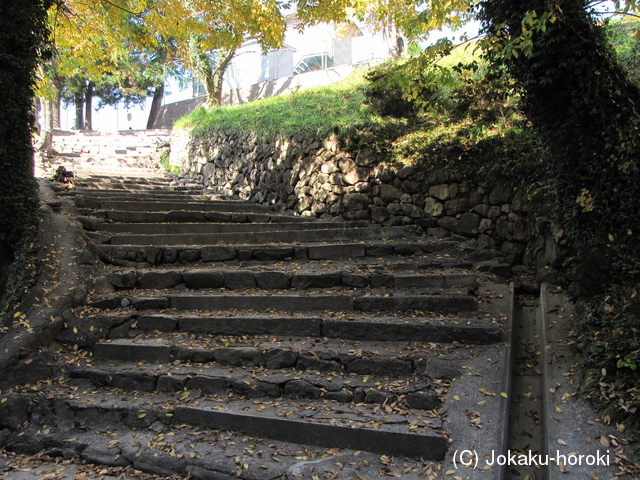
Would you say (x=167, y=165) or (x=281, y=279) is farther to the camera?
(x=167, y=165)

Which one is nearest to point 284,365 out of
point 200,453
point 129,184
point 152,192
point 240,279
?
point 200,453

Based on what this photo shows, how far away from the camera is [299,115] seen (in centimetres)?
924

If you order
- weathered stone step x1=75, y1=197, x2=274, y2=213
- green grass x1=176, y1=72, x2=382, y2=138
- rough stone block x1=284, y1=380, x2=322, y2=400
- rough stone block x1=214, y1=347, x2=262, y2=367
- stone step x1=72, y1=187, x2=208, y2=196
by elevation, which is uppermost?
green grass x1=176, y1=72, x2=382, y2=138

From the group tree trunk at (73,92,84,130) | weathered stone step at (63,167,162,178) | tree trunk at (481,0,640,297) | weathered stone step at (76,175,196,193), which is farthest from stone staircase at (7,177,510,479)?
tree trunk at (73,92,84,130)

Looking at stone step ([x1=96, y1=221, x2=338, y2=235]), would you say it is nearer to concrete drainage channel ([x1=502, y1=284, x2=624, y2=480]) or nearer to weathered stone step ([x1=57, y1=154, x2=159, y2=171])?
concrete drainage channel ([x1=502, y1=284, x2=624, y2=480])

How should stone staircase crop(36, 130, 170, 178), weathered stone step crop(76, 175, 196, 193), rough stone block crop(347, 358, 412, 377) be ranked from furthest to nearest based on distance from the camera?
stone staircase crop(36, 130, 170, 178) < weathered stone step crop(76, 175, 196, 193) < rough stone block crop(347, 358, 412, 377)

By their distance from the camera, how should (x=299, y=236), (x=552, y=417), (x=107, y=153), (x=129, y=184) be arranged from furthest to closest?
(x=107, y=153) < (x=129, y=184) < (x=299, y=236) < (x=552, y=417)

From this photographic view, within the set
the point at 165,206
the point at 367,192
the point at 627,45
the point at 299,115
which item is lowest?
the point at 165,206

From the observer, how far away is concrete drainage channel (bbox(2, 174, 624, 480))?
115 inches

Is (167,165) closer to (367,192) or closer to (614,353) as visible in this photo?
(367,192)

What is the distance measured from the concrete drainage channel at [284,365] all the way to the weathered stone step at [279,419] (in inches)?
0.5

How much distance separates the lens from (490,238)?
A: 5906 mm

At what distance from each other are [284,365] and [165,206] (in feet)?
16.3

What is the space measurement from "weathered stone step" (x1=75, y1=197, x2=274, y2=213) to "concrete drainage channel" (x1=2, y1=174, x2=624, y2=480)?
60.4 inches
